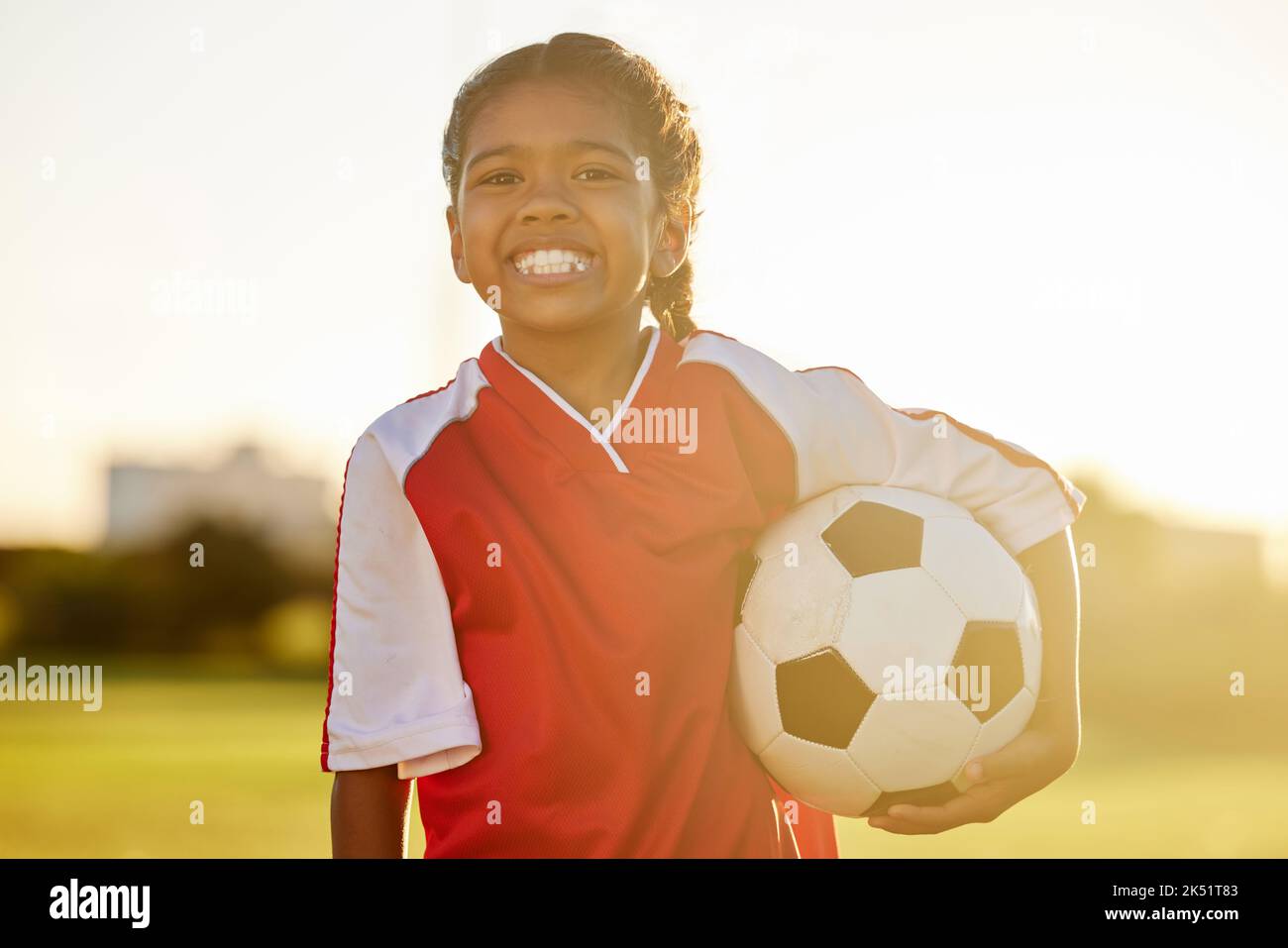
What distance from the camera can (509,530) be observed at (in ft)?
8.13

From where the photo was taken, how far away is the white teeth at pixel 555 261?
2602mm

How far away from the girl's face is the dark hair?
0.21ft

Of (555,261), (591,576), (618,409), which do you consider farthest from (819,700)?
(555,261)

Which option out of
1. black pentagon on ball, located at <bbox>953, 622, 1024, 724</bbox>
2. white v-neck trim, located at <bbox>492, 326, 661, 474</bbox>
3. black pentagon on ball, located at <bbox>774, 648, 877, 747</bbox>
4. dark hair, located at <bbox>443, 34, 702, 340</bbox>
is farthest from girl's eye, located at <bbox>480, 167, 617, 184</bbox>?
black pentagon on ball, located at <bbox>953, 622, 1024, 724</bbox>

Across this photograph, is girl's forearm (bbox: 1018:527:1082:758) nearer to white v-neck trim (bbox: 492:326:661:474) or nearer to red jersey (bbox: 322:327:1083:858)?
red jersey (bbox: 322:327:1083:858)

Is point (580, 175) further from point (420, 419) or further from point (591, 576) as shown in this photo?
point (591, 576)

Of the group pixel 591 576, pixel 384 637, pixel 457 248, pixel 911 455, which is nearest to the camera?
pixel 591 576

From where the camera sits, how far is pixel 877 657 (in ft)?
8.04

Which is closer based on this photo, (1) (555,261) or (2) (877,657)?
(2) (877,657)

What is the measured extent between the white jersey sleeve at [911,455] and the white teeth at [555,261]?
35cm

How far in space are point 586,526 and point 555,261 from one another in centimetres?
60

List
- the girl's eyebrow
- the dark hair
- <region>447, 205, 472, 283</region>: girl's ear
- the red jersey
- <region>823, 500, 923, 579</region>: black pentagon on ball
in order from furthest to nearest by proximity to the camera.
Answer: <region>447, 205, 472, 283</region>: girl's ear < the dark hair < the girl's eyebrow < <region>823, 500, 923, 579</region>: black pentagon on ball < the red jersey

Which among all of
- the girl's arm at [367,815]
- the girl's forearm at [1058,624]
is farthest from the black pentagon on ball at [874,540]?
the girl's arm at [367,815]

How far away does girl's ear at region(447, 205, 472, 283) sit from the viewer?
113 inches
